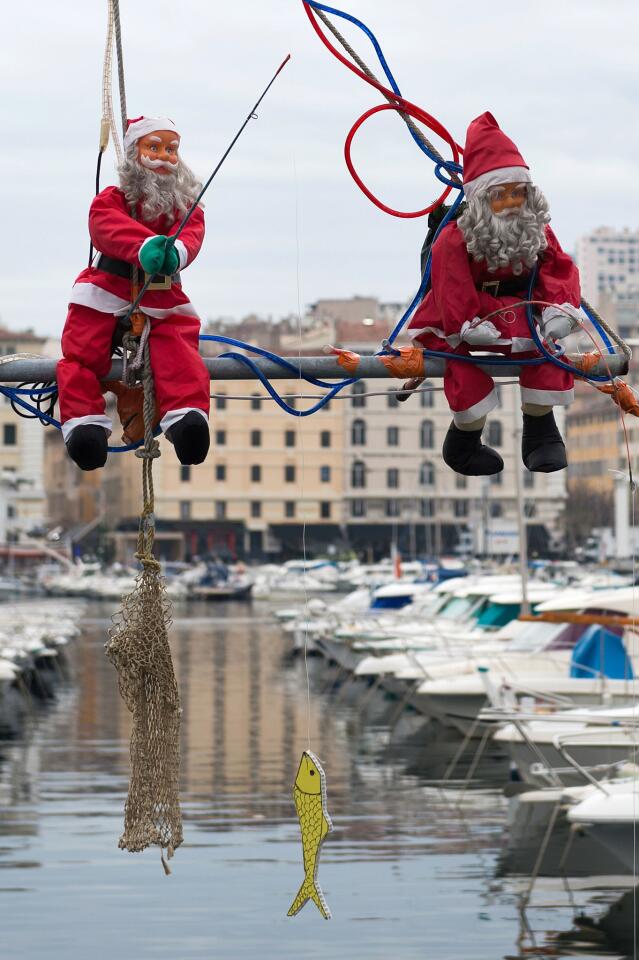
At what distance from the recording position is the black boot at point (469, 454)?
283 inches

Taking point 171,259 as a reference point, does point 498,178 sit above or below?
above

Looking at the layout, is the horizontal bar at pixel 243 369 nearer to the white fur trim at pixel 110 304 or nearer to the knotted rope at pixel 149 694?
the white fur trim at pixel 110 304

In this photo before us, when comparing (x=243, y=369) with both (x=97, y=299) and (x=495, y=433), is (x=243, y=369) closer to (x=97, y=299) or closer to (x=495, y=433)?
(x=97, y=299)

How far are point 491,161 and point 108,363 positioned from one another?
5.13 ft

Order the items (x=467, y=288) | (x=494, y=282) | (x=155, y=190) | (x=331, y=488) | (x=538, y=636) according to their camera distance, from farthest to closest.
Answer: (x=331, y=488) → (x=538, y=636) → (x=494, y=282) → (x=467, y=288) → (x=155, y=190)

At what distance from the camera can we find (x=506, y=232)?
22.2 feet

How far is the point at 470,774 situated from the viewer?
3111 cm

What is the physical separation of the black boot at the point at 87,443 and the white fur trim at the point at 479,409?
4.30 ft

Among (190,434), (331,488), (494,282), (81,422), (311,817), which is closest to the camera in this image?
(311,817)

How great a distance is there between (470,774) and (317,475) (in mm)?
96493

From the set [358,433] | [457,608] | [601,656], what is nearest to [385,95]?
[601,656]

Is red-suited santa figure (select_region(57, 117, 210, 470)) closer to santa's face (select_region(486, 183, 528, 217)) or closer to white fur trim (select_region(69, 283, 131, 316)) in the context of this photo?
white fur trim (select_region(69, 283, 131, 316))

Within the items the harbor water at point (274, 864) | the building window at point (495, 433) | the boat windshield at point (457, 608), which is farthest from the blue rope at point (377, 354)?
the building window at point (495, 433)

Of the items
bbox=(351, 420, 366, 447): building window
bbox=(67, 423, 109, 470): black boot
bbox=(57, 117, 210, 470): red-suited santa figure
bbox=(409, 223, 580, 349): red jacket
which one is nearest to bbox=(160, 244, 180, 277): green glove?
bbox=(57, 117, 210, 470): red-suited santa figure
